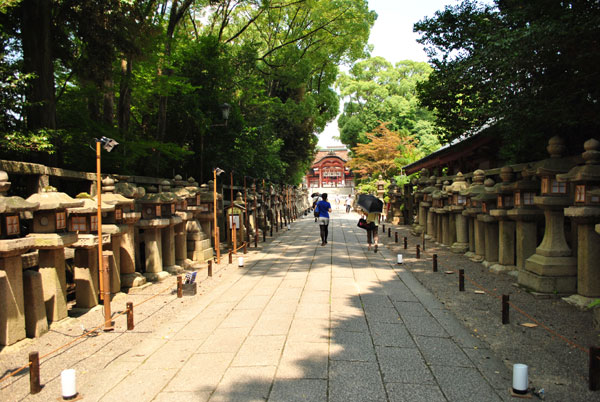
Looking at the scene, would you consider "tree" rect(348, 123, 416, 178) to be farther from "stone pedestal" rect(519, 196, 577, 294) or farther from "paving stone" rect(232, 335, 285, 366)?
"paving stone" rect(232, 335, 285, 366)

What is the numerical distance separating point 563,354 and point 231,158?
39.2 ft

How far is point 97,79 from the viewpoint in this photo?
10414 millimetres

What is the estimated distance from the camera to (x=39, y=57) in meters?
8.48

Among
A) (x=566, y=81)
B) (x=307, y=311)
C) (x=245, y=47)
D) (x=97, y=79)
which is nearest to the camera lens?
(x=307, y=311)

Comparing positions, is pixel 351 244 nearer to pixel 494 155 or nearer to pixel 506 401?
pixel 494 155

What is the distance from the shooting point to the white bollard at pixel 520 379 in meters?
3.53

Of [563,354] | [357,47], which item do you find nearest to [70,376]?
[563,354]

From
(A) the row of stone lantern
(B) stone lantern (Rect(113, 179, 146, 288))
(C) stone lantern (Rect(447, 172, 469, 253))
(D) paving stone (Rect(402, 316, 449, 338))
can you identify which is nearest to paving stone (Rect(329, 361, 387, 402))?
(D) paving stone (Rect(402, 316, 449, 338))

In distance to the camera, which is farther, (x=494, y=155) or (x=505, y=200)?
(x=494, y=155)

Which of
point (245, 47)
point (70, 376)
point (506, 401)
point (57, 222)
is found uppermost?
point (245, 47)

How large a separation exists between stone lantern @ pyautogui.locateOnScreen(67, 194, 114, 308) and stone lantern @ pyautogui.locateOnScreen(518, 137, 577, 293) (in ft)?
23.8

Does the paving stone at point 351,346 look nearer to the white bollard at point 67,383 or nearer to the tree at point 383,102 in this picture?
the white bollard at point 67,383

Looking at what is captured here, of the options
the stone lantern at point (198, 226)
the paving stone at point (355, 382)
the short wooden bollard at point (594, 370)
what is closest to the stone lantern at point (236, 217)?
the stone lantern at point (198, 226)

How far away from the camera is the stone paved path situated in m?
3.72
